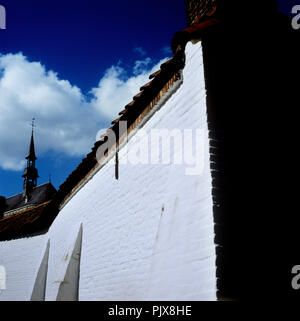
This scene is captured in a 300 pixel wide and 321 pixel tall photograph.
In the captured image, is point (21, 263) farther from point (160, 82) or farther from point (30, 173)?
point (30, 173)

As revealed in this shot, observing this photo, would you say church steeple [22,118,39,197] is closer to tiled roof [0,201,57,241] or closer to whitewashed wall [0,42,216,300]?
tiled roof [0,201,57,241]

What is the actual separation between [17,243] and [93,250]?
5701 millimetres

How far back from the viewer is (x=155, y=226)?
3.80 metres

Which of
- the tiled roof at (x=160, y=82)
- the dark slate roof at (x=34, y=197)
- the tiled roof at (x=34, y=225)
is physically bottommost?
the tiled roof at (x=34, y=225)

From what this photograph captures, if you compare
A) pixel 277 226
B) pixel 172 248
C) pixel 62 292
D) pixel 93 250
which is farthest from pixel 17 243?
pixel 277 226

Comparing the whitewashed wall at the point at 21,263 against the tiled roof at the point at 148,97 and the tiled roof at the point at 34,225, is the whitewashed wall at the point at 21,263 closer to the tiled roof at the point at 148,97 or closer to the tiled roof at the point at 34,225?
the tiled roof at the point at 34,225

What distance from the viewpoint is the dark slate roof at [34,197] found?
125ft

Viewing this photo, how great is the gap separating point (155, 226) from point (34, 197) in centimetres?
3836

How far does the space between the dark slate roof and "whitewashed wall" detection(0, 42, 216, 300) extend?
3318 centimetres

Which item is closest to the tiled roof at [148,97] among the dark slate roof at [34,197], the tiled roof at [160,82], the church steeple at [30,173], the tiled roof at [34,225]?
the tiled roof at [160,82]

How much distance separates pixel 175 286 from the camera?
2.94m

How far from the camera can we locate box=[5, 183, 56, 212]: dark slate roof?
38188 mm

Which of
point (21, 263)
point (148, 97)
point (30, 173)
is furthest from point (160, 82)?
point (30, 173)

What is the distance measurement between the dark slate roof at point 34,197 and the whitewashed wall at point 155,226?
33.2 m
